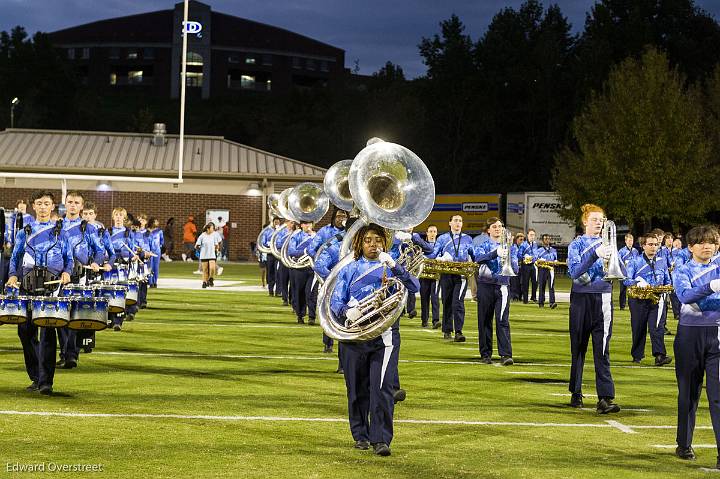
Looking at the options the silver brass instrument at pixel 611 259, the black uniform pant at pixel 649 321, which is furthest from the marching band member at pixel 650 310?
the silver brass instrument at pixel 611 259

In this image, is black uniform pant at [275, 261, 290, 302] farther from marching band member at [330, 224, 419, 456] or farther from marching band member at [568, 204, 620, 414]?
marching band member at [330, 224, 419, 456]

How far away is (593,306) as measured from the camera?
1070 cm

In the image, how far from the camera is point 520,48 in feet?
232

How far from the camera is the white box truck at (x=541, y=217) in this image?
4691 cm

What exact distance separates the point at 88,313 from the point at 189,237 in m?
31.8

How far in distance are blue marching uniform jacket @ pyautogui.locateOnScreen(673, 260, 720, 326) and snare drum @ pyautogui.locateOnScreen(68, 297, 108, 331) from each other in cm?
489

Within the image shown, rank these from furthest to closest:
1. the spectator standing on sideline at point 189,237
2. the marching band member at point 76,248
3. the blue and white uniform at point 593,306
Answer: the spectator standing on sideline at point 189,237, the marching band member at point 76,248, the blue and white uniform at point 593,306

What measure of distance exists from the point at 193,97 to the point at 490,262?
9633 centimetres

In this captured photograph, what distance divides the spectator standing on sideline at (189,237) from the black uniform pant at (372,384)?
3277 centimetres

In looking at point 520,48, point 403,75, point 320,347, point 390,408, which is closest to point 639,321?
point 320,347

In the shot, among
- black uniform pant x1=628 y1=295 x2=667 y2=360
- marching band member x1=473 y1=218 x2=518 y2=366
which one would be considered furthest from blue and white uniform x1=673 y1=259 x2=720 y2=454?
black uniform pant x1=628 y1=295 x2=667 y2=360

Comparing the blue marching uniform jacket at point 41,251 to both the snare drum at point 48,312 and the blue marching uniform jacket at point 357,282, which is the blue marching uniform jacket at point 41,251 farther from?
the blue marching uniform jacket at point 357,282

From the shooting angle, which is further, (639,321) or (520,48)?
(520,48)

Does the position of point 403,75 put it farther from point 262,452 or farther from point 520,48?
point 262,452
